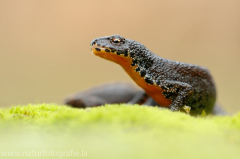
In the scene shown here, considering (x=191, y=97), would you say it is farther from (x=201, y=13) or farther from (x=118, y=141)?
(x=201, y=13)

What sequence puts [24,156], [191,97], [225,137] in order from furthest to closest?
[191,97], [225,137], [24,156]

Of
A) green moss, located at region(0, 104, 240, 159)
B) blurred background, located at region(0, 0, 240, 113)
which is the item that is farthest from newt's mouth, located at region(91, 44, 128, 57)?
blurred background, located at region(0, 0, 240, 113)

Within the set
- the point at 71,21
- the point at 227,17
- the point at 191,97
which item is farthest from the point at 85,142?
the point at 227,17

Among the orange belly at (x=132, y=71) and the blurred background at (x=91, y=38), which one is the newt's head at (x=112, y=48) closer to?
the orange belly at (x=132, y=71)

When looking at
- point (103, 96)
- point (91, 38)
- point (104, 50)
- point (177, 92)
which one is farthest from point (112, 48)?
point (91, 38)

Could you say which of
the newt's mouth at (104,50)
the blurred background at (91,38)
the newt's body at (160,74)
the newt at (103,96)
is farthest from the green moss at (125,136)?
the blurred background at (91,38)

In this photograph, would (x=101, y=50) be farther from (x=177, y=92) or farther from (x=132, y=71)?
(x=177, y=92)

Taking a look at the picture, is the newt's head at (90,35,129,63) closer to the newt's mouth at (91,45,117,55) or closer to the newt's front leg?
the newt's mouth at (91,45,117,55)
